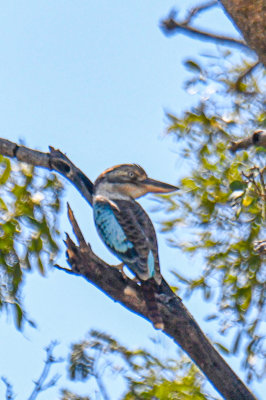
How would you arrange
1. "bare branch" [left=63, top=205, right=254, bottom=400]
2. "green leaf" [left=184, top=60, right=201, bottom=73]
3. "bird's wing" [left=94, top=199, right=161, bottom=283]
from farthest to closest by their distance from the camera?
"green leaf" [left=184, top=60, right=201, bottom=73]
"bird's wing" [left=94, top=199, right=161, bottom=283]
"bare branch" [left=63, top=205, right=254, bottom=400]

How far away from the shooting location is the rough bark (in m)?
4.63

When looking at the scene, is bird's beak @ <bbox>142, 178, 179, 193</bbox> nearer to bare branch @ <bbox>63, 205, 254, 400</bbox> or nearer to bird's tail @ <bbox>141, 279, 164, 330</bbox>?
bird's tail @ <bbox>141, 279, 164, 330</bbox>

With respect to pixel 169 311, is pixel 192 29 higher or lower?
higher

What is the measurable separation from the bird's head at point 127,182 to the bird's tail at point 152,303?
3.76 ft

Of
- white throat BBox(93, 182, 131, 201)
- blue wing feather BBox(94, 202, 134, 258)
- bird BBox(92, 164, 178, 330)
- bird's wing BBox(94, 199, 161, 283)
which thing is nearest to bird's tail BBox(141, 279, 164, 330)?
bird BBox(92, 164, 178, 330)

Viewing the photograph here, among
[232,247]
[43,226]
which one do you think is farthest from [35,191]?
[232,247]

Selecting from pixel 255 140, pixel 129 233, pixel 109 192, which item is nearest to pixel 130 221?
pixel 129 233

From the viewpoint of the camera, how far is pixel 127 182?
6246 millimetres

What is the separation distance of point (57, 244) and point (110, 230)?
0.33 metres

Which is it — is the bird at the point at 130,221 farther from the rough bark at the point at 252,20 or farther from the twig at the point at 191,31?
the rough bark at the point at 252,20

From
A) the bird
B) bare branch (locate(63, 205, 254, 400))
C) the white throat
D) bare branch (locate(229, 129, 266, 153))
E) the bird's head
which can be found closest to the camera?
bare branch (locate(63, 205, 254, 400))

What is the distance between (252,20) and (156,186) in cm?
166

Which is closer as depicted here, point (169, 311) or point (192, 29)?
point (169, 311)

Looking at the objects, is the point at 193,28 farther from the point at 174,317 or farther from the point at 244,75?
the point at 174,317
